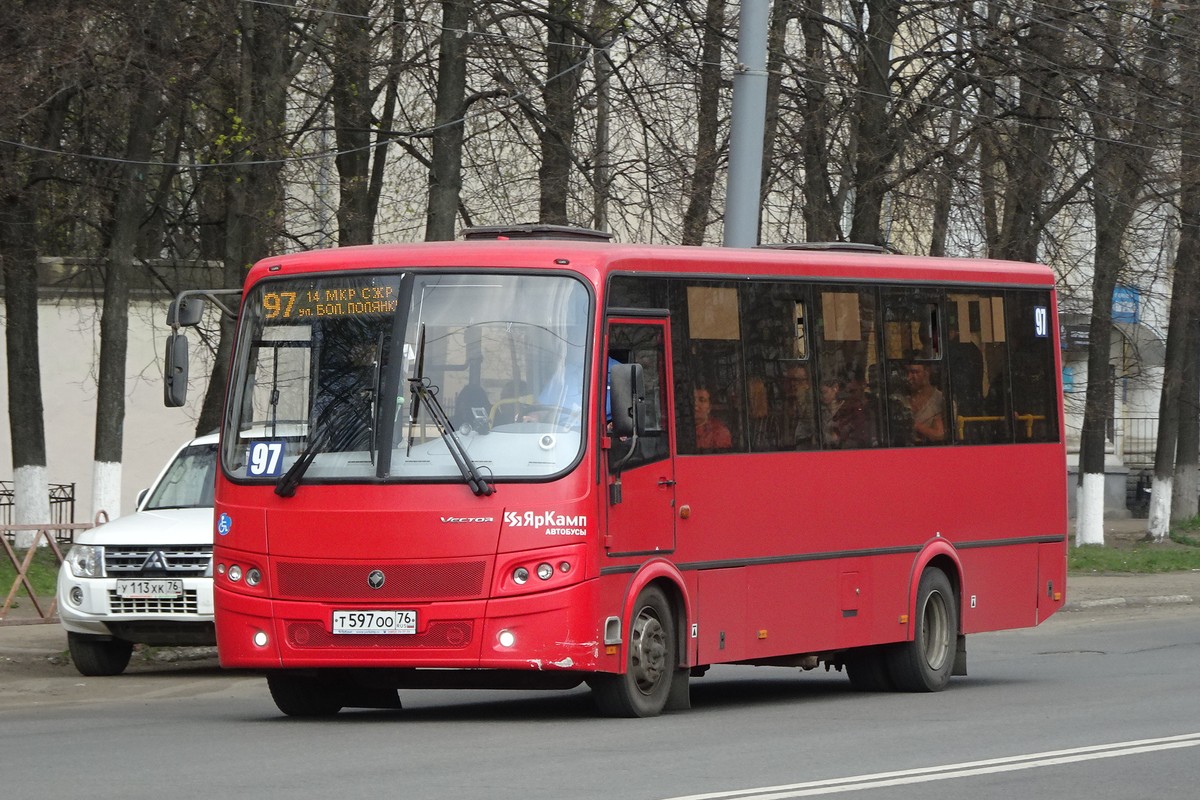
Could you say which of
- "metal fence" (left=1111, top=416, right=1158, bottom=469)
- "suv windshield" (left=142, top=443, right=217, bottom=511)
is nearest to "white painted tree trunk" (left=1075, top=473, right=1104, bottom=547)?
"metal fence" (left=1111, top=416, right=1158, bottom=469)

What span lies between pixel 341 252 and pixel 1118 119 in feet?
50.0

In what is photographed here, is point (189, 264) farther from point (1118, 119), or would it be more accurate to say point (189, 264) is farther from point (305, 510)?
point (305, 510)

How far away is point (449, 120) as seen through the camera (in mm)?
23375

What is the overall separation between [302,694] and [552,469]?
2.31 meters

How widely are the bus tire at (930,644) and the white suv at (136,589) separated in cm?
506

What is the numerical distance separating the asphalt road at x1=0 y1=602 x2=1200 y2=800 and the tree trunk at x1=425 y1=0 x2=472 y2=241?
8.18m

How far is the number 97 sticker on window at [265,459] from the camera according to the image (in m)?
11.9

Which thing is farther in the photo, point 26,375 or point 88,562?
point 26,375

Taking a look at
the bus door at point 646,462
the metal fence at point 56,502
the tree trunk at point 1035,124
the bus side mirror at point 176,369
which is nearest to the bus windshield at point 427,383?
the bus door at point 646,462

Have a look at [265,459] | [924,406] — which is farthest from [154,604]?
[924,406]

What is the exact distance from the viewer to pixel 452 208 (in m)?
23.4

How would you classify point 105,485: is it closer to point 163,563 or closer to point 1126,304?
point 163,563

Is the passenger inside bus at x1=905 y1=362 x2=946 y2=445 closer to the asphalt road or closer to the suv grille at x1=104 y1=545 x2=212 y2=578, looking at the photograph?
the asphalt road

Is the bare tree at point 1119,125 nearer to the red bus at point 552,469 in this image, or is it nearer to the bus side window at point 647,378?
the red bus at point 552,469
